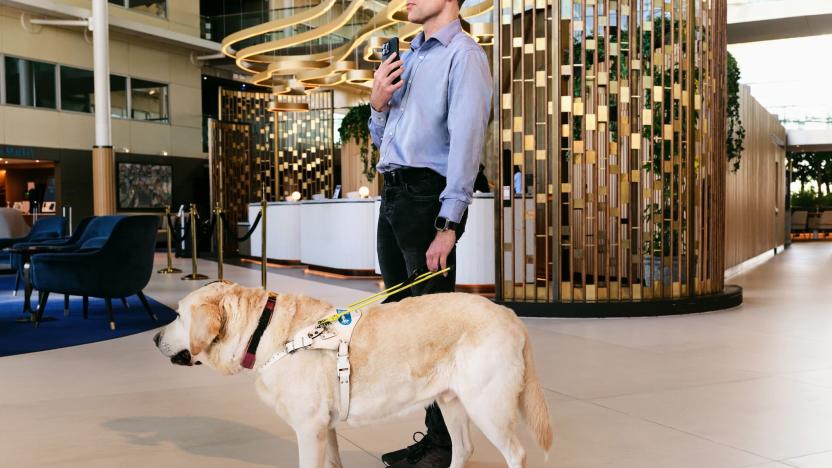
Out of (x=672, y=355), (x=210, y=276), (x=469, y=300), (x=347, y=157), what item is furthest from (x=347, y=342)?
(x=347, y=157)

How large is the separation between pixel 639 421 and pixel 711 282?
4351 millimetres

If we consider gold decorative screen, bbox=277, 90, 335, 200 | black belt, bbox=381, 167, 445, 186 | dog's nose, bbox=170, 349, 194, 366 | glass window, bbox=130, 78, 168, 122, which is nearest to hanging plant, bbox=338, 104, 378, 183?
gold decorative screen, bbox=277, 90, 335, 200

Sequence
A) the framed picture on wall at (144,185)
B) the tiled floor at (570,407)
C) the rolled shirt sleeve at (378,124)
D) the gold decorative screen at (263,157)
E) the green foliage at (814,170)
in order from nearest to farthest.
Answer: the rolled shirt sleeve at (378,124) → the tiled floor at (570,407) → the gold decorative screen at (263,157) → the framed picture on wall at (144,185) → the green foliage at (814,170)

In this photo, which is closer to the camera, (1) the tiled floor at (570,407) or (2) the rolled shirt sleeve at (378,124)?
(2) the rolled shirt sleeve at (378,124)

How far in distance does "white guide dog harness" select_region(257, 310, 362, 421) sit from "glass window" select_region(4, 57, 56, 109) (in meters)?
17.9

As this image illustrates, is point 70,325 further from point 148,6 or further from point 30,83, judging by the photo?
point 148,6

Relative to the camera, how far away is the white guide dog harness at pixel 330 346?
2014mm

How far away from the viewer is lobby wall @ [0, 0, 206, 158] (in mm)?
17312

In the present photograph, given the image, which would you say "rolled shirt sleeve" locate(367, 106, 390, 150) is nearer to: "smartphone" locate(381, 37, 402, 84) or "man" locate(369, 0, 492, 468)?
"man" locate(369, 0, 492, 468)

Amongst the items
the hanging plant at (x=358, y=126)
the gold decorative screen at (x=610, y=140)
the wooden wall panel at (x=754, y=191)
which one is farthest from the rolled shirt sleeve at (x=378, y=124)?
the hanging plant at (x=358, y=126)

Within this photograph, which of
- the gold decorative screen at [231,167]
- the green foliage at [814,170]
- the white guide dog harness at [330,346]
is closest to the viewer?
the white guide dog harness at [330,346]

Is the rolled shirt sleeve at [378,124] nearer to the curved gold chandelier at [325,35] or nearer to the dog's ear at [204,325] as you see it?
the dog's ear at [204,325]

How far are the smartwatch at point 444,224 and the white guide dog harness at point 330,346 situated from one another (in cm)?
50

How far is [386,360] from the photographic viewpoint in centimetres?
206
